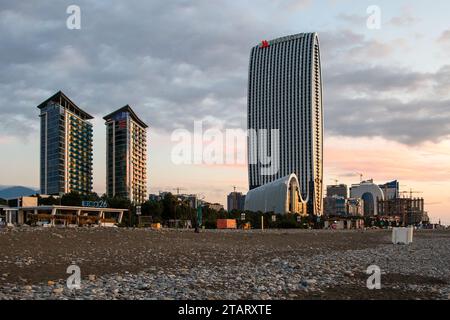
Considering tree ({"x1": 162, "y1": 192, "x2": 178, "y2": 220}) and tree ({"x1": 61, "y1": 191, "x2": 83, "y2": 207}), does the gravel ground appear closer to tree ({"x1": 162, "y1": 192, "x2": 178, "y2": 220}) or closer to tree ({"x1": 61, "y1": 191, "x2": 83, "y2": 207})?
tree ({"x1": 162, "y1": 192, "x2": 178, "y2": 220})

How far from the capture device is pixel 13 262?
18.5 m

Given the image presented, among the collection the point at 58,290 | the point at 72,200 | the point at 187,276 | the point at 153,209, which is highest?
the point at 58,290

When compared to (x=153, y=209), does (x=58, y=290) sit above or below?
above

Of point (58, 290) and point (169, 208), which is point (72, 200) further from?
point (58, 290)

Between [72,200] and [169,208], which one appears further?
[72,200]

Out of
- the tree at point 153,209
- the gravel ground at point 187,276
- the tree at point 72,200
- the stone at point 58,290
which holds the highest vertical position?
the stone at point 58,290

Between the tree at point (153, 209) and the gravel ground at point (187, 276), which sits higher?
the gravel ground at point (187, 276)

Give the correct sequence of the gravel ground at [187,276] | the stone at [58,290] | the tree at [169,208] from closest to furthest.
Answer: the stone at [58,290] < the gravel ground at [187,276] < the tree at [169,208]

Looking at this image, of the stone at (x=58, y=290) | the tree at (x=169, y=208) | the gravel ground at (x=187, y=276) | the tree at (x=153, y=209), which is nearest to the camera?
the stone at (x=58, y=290)

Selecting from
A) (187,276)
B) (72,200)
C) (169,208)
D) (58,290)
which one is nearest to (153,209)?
(169,208)

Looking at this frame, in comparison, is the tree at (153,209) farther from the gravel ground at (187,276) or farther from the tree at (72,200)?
the gravel ground at (187,276)

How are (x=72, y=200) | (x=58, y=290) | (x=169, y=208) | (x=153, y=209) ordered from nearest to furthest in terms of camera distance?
(x=58, y=290), (x=153, y=209), (x=169, y=208), (x=72, y=200)

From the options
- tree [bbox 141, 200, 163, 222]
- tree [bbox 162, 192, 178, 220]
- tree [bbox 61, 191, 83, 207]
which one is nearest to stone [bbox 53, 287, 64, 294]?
tree [bbox 141, 200, 163, 222]

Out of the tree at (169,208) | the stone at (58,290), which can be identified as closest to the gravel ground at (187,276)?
the stone at (58,290)
